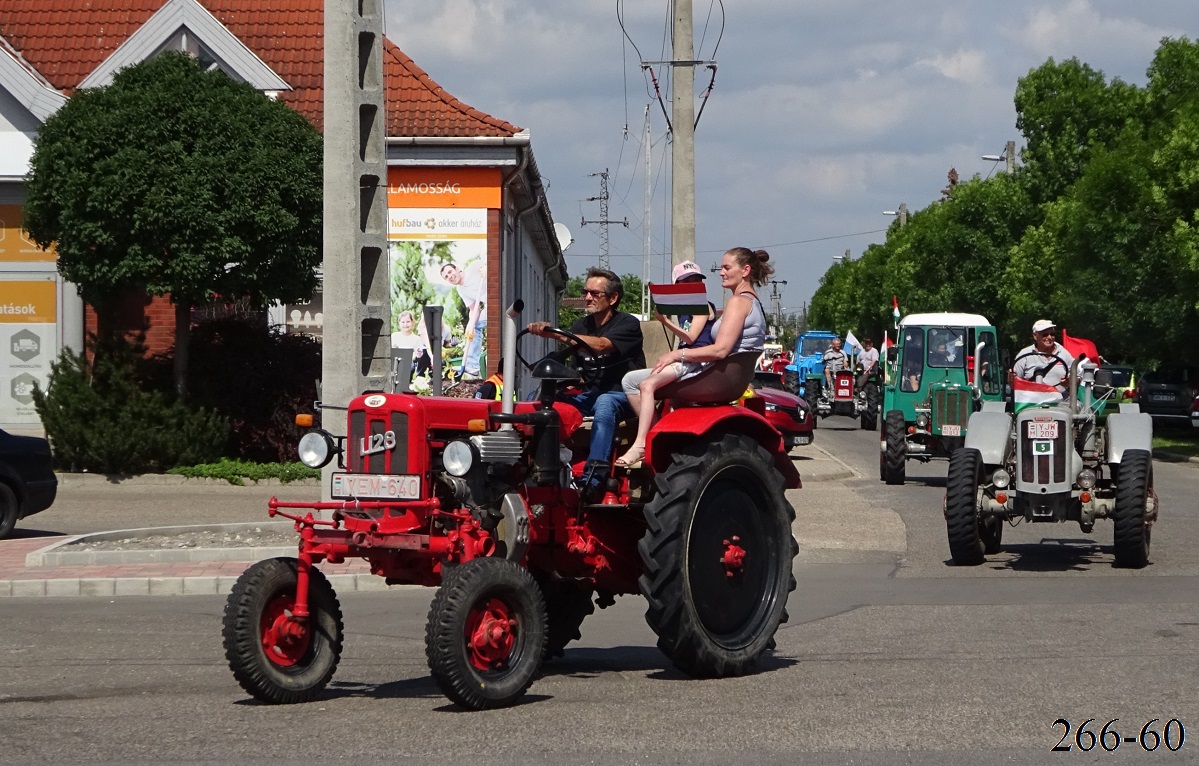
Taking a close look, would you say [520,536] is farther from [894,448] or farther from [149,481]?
[894,448]

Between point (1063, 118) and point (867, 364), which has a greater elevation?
point (1063, 118)

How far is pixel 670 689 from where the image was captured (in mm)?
7695

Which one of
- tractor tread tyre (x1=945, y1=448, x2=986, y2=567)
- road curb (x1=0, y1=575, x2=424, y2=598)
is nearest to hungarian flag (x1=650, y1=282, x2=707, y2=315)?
road curb (x1=0, y1=575, x2=424, y2=598)

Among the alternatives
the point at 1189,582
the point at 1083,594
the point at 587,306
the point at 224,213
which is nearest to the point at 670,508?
the point at 587,306

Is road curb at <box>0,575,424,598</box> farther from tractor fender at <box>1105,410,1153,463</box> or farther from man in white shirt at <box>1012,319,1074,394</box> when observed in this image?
tractor fender at <box>1105,410,1153,463</box>

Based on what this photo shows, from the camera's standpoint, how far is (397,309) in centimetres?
2906

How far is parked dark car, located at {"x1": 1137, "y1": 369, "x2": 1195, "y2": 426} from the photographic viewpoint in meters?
42.3

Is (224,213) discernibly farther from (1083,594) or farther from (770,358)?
(770,358)

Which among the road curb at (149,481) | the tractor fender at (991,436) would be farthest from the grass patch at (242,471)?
the tractor fender at (991,436)

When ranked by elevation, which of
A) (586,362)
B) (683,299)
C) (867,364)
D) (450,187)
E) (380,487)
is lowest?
(380,487)

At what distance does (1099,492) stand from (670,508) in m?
7.46

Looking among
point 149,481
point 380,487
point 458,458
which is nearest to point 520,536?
point 458,458

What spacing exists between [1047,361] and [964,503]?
66.6 inches

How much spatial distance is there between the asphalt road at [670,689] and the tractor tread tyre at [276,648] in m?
0.12
